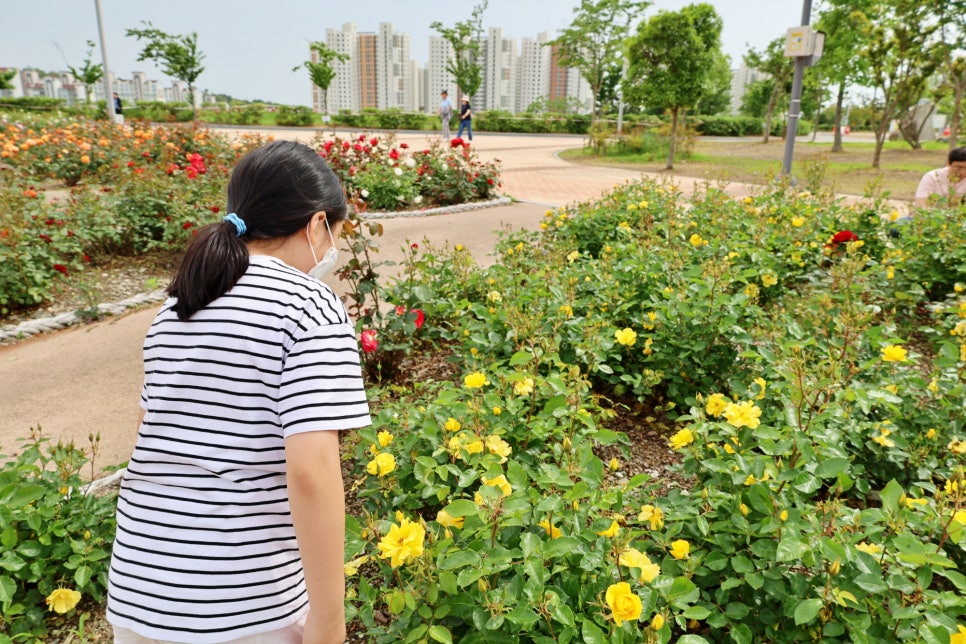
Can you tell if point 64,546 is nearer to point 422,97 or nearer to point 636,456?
point 636,456

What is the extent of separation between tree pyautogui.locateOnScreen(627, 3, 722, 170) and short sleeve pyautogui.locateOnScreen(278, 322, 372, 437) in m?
15.1

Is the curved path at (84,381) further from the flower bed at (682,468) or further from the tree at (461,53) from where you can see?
the tree at (461,53)

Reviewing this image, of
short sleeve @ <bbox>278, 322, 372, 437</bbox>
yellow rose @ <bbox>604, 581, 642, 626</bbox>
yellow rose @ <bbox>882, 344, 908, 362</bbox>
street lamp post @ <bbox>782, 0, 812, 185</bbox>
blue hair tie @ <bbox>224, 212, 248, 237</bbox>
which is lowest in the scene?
yellow rose @ <bbox>604, 581, 642, 626</bbox>

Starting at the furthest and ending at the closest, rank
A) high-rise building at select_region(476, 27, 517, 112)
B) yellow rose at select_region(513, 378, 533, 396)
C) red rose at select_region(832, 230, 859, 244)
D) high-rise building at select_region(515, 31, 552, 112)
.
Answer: high-rise building at select_region(515, 31, 552, 112) → high-rise building at select_region(476, 27, 517, 112) → red rose at select_region(832, 230, 859, 244) → yellow rose at select_region(513, 378, 533, 396)

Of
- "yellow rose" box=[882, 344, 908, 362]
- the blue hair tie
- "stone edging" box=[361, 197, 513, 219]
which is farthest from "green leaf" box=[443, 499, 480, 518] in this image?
"stone edging" box=[361, 197, 513, 219]

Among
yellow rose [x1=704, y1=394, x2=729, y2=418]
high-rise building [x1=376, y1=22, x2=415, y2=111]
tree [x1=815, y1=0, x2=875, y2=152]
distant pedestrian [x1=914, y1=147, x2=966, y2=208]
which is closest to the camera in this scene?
Result: yellow rose [x1=704, y1=394, x2=729, y2=418]

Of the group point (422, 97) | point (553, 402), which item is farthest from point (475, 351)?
point (422, 97)

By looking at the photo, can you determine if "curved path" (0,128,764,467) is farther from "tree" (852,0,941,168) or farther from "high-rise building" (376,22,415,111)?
"high-rise building" (376,22,415,111)

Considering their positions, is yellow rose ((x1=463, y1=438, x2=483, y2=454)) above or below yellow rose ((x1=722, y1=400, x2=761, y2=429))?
below

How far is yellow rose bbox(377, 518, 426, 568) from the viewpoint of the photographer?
127 centimetres

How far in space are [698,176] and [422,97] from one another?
330ft

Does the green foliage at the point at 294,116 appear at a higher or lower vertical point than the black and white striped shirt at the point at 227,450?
higher

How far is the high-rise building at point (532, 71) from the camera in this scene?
9350 cm

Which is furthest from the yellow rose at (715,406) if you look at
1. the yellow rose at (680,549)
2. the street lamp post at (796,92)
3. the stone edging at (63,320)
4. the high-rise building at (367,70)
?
the high-rise building at (367,70)
